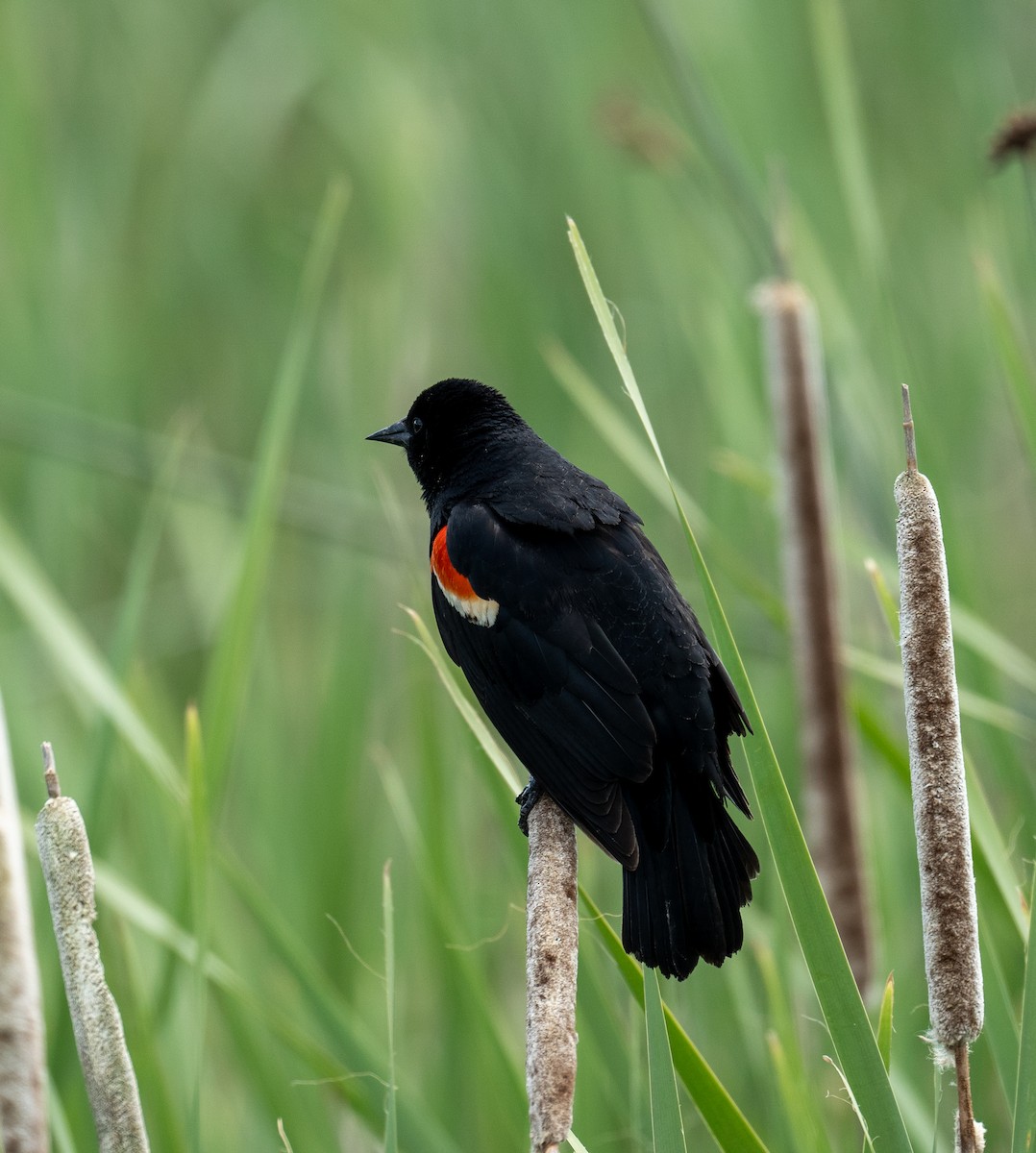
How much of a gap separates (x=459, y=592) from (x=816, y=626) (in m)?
0.48

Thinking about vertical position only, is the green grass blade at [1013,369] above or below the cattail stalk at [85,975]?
above

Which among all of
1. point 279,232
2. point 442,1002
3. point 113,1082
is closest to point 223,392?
point 279,232

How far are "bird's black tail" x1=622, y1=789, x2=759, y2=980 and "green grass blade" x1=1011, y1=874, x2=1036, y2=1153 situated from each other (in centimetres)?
32

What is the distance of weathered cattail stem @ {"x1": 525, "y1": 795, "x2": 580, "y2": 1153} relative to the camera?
97 centimetres

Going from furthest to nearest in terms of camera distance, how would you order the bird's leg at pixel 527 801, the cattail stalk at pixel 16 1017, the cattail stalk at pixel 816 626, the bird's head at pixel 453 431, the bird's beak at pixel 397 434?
the bird's beak at pixel 397 434 < the bird's head at pixel 453 431 < the cattail stalk at pixel 816 626 < the bird's leg at pixel 527 801 < the cattail stalk at pixel 16 1017

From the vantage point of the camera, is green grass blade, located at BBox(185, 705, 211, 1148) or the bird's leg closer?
green grass blade, located at BBox(185, 705, 211, 1148)

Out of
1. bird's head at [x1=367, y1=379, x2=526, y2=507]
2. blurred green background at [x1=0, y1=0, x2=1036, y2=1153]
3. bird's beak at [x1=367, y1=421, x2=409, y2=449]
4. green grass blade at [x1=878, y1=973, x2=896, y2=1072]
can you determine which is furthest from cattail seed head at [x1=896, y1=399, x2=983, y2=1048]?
bird's beak at [x1=367, y1=421, x2=409, y2=449]

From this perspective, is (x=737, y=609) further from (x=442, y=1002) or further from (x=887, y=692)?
(x=442, y=1002)

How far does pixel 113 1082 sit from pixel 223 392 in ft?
10.9

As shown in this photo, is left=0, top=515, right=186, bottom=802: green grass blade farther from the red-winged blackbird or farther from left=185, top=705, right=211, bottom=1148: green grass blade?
the red-winged blackbird

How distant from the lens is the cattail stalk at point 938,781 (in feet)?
3.31

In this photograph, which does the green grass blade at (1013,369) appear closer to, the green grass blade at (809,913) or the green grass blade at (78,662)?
the green grass blade at (809,913)

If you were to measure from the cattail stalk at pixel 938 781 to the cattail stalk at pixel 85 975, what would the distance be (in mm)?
609

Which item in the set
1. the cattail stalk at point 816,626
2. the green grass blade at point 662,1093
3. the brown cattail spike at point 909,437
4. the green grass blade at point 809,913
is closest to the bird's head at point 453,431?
the cattail stalk at point 816,626
